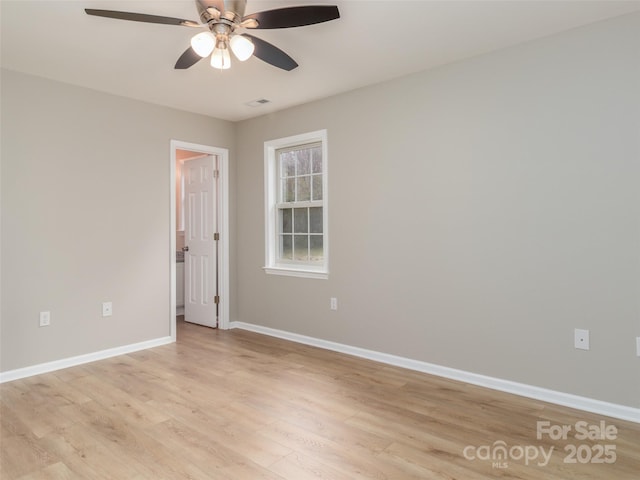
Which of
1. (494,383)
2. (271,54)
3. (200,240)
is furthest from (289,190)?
(494,383)

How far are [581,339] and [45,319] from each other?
13.8 ft

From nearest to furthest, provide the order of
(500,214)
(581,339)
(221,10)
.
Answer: (221,10) < (581,339) < (500,214)

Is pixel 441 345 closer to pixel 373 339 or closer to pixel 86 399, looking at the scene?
pixel 373 339

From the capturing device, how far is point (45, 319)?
134 inches

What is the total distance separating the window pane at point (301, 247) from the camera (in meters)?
4.37

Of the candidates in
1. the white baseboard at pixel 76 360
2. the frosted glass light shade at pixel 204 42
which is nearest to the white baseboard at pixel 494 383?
the white baseboard at pixel 76 360

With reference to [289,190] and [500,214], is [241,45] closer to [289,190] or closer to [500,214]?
[500,214]

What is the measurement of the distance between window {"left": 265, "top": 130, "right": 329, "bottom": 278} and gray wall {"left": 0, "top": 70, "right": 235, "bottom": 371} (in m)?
1.06

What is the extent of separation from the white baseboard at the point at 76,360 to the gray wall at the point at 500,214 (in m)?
1.73

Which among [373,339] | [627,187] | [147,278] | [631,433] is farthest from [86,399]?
[627,187]

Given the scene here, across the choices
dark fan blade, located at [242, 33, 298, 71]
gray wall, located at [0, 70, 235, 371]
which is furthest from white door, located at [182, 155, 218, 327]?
dark fan blade, located at [242, 33, 298, 71]

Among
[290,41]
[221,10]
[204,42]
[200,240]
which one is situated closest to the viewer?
[221,10]

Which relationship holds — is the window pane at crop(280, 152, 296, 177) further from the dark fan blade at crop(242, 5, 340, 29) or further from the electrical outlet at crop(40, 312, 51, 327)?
the electrical outlet at crop(40, 312, 51, 327)

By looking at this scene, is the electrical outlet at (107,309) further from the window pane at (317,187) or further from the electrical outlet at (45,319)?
the window pane at (317,187)
